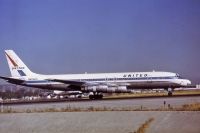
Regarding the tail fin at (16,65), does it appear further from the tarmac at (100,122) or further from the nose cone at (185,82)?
the tarmac at (100,122)

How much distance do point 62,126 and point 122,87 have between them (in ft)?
89.1

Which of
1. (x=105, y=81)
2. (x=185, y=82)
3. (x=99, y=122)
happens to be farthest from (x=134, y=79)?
(x=99, y=122)

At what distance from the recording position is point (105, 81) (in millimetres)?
57094

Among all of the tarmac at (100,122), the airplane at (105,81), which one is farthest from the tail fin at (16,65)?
the tarmac at (100,122)

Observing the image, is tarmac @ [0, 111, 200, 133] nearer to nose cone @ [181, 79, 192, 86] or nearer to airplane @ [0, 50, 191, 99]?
airplane @ [0, 50, 191, 99]

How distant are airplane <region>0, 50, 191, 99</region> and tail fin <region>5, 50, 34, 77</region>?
227 centimetres

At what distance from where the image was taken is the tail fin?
6369 centimetres

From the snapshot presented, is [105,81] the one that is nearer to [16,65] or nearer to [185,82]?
[185,82]

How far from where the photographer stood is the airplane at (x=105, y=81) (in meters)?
55.9

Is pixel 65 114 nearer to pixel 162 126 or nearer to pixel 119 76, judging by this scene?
pixel 162 126

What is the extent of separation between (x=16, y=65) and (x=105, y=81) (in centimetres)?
1734

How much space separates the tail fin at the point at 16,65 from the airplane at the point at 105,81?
7.45 feet

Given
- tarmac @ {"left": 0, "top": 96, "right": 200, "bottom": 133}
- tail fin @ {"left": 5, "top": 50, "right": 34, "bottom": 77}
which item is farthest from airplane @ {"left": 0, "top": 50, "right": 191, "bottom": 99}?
tarmac @ {"left": 0, "top": 96, "right": 200, "bottom": 133}

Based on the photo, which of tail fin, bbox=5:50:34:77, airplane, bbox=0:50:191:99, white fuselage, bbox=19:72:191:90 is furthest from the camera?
tail fin, bbox=5:50:34:77
